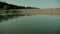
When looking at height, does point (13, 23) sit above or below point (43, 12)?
below

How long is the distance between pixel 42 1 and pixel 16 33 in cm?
57

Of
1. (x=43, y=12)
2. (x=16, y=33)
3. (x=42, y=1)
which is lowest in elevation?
(x=16, y=33)

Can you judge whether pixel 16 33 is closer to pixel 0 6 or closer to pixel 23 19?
pixel 23 19

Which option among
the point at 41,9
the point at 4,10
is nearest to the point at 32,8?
the point at 41,9

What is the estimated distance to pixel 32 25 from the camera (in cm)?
172

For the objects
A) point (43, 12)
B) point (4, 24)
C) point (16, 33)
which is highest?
point (43, 12)

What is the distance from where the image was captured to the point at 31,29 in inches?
67.2

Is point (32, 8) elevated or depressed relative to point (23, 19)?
elevated

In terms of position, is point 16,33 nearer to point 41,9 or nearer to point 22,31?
point 22,31

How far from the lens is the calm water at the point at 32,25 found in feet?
5.56

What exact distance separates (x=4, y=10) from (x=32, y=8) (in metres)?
0.39

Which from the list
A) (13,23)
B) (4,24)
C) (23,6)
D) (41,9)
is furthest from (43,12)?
(4,24)

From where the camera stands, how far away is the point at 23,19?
1735mm

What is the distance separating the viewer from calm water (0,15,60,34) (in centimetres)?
169
